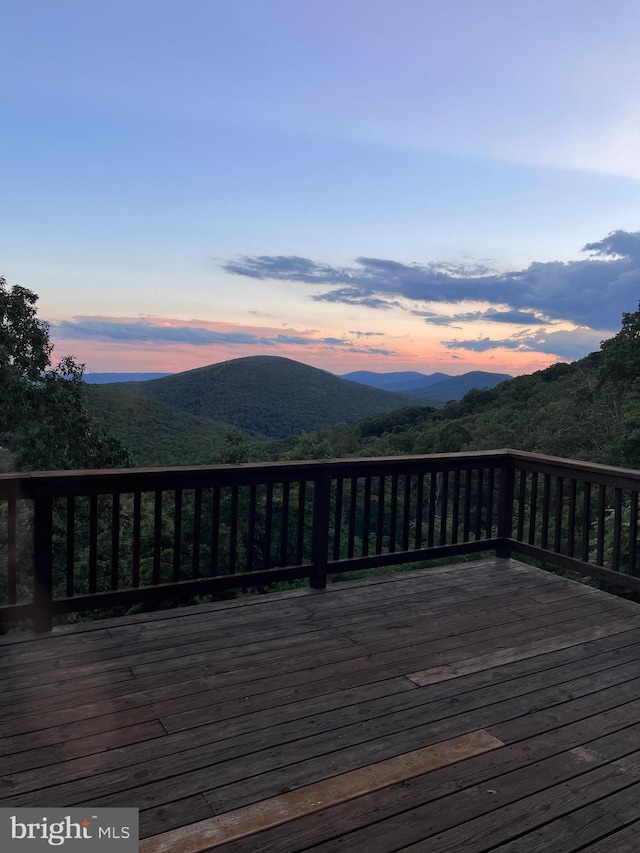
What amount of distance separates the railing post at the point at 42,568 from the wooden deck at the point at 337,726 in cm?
10

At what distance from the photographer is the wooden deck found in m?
1.63

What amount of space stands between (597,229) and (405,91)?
11.1 feet

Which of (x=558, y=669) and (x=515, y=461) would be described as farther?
(x=515, y=461)

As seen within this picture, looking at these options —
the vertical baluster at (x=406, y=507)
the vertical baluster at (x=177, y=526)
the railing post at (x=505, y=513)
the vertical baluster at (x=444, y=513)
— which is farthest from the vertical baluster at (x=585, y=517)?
the vertical baluster at (x=177, y=526)

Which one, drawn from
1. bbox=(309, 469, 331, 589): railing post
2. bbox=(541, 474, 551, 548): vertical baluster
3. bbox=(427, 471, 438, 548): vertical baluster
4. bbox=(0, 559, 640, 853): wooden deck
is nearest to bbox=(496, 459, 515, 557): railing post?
bbox=(541, 474, 551, 548): vertical baluster

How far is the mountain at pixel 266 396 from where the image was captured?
51594 mm

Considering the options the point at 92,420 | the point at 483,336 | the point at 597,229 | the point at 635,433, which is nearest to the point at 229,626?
the point at 597,229

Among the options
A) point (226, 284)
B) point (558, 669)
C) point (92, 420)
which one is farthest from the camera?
point (226, 284)

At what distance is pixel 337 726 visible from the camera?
2.13 meters

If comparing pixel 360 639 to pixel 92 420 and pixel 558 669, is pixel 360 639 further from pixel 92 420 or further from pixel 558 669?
pixel 92 420

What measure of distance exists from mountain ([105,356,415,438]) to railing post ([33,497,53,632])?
143ft

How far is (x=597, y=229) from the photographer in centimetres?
824

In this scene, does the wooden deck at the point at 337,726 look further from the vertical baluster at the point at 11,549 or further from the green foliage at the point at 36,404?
the green foliage at the point at 36,404

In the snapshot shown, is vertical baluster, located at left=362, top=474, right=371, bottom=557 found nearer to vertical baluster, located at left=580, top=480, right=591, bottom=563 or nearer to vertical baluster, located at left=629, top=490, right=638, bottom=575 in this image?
vertical baluster, located at left=580, top=480, right=591, bottom=563
